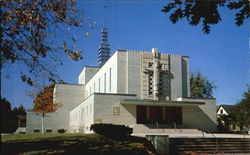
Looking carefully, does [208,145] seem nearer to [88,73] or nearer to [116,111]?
[116,111]

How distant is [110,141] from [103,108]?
13.1 m

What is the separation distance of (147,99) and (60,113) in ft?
79.1

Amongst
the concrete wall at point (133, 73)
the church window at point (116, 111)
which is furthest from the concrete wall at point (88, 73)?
the church window at point (116, 111)

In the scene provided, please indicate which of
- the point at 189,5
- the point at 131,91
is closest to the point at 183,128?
the point at 131,91

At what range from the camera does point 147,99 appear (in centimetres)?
3672

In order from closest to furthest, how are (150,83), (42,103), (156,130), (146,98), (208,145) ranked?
(208,145) → (156,130) → (146,98) → (150,83) → (42,103)

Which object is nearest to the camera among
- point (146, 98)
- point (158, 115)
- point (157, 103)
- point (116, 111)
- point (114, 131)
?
point (114, 131)

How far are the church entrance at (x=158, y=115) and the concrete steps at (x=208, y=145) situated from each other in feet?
45.1

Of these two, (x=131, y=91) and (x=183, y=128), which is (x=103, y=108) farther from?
(x=183, y=128)

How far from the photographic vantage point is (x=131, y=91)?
3728 centimetres

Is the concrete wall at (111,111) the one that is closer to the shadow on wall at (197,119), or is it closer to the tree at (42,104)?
the shadow on wall at (197,119)

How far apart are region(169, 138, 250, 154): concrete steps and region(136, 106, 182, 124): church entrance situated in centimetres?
1376

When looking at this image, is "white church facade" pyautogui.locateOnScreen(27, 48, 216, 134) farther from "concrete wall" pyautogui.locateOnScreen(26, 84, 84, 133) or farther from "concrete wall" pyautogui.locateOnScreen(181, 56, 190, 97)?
"concrete wall" pyautogui.locateOnScreen(26, 84, 84, 133)

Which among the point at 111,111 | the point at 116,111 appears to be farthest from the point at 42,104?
the point at 116,111
